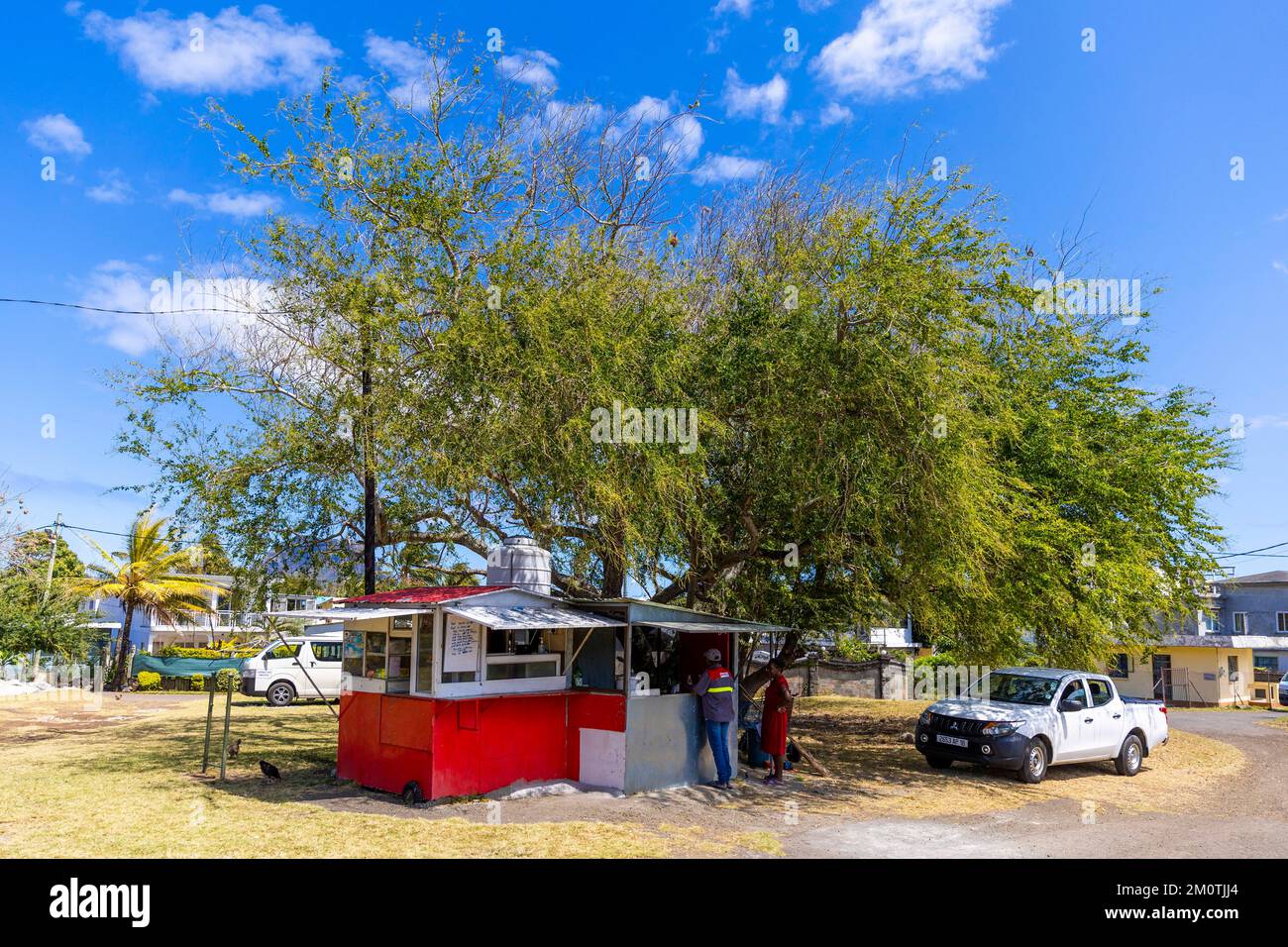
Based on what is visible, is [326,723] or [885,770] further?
[326,723]

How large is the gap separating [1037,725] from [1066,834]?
428cm

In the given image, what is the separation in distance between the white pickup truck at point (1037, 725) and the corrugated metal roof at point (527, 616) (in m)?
6.17

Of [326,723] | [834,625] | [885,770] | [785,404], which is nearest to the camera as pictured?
[785,404]

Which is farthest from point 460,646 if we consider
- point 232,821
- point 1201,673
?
point 1201,673

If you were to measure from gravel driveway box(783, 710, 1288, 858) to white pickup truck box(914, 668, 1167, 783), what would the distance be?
153 centimetres

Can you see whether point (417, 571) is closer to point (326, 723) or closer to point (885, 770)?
point (326, 723)

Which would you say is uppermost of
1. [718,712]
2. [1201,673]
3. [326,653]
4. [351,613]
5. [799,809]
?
[351,613]

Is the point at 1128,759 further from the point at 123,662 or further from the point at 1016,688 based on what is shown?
the point at 123,662

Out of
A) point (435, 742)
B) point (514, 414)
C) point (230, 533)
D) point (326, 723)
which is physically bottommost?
point (326, 723)

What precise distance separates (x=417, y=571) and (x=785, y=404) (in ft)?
27.9

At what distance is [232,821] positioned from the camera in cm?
980

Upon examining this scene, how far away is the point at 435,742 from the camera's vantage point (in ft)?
36.3

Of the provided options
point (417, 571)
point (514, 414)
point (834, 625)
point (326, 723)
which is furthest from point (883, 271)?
point (326, 723)

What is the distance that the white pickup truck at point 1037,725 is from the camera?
46.4 ft
